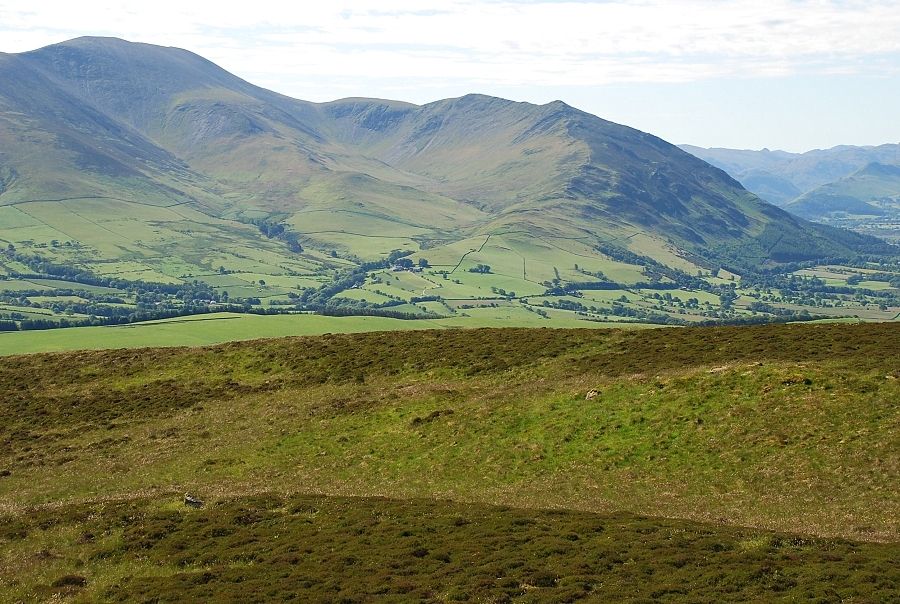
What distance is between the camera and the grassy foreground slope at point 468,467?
33.1m

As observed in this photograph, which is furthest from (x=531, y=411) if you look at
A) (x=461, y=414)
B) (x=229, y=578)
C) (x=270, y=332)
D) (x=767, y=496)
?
(x=270, y=332)

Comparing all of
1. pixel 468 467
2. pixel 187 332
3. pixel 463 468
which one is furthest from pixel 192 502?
pixel 187 332

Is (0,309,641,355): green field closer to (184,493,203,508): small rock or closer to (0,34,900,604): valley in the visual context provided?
(0,34,900,604): valley

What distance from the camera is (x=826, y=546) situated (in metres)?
34.3

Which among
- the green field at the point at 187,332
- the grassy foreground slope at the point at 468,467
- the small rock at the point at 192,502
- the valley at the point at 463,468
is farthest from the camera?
the green field at the point at 187,332

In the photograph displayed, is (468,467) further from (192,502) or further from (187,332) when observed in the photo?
(187,332)

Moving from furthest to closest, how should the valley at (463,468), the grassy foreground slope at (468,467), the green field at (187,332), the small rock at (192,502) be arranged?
the green field at (187,332)
the small rock at (192,502)
the grassy foreground slope at (468,467)
the valley at (463,468)

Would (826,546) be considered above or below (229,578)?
above

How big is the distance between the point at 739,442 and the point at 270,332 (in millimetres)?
99876

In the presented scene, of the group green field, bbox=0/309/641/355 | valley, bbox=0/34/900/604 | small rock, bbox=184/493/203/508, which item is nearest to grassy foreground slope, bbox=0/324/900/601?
valley, bbox=0/34/900/604

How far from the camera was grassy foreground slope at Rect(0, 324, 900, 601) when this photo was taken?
109 feet

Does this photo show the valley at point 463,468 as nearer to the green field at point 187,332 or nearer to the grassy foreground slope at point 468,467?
the grassy foreground slope at point 468,467

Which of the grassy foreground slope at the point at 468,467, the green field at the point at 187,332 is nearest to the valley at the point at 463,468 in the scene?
the grassy foreground slope at the point at 468,467

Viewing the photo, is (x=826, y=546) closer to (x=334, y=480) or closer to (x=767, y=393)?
(x=767, y=393)
